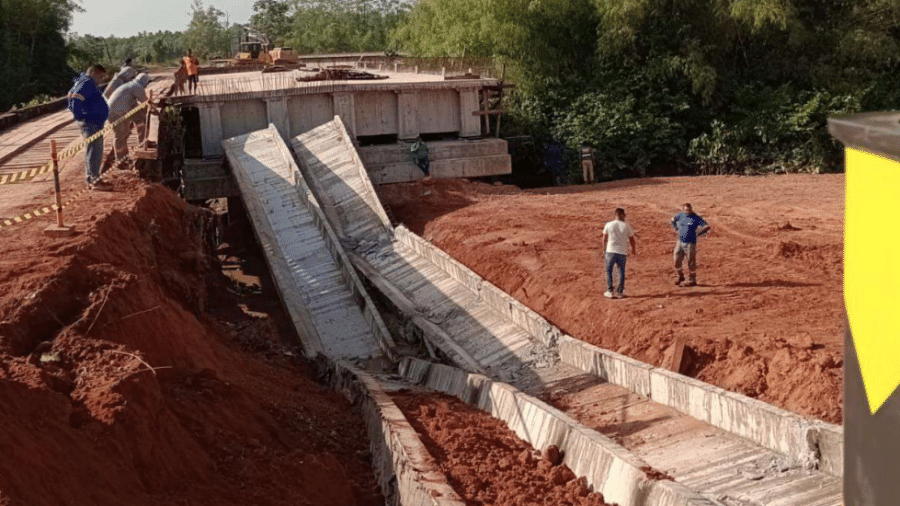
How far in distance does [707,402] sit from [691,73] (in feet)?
71.9

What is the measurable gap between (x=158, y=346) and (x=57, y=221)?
410 cm

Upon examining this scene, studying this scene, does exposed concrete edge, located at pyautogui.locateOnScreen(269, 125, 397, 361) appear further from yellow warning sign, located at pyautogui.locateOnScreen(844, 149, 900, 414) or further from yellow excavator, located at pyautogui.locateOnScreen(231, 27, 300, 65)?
yellow excavator, located at pyautogui.locateOnScreen(231, 27, 300, 65)

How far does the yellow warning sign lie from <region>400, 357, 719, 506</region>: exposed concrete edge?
5310 millimetres

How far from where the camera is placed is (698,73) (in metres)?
30.2

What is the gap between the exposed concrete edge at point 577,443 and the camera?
26.3ft

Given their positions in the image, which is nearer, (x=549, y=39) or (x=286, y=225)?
(x=286, y=225)

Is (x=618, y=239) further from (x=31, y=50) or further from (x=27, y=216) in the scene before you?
(x=31, y=50)

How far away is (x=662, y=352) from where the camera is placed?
12773mm

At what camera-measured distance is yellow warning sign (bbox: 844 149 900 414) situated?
231 centimetres

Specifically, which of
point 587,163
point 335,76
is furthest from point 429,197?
point 335,76

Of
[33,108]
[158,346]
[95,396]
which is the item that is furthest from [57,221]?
[33,108]

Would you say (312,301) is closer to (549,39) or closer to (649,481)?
(649,481)

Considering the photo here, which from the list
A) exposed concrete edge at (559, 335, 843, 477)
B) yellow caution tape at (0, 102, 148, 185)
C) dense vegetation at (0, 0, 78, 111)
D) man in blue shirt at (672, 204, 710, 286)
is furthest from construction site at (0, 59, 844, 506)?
dense vegetation at (0, 0, 78, 111)

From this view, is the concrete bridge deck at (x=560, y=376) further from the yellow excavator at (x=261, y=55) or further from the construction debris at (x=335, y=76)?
the yellow excavator at (x=261, y=55)
